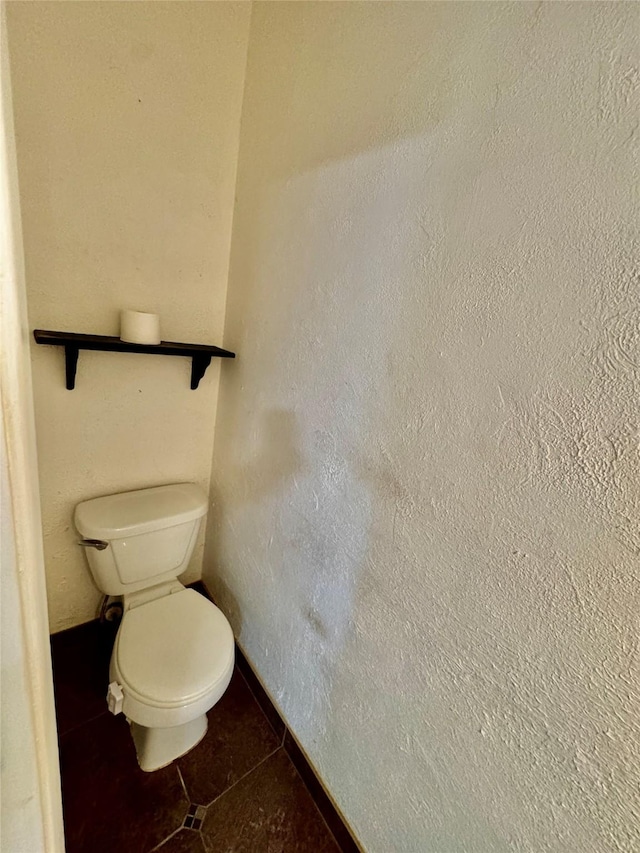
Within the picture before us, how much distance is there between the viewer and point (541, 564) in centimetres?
54

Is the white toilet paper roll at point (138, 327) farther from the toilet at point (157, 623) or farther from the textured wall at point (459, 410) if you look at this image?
the toilet at point (157, 623)

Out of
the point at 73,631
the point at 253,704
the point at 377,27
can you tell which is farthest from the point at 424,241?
the point at 73,631

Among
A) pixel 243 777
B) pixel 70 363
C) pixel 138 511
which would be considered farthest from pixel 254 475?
pixel 243 777

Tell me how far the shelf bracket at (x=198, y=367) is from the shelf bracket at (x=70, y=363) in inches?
13.9

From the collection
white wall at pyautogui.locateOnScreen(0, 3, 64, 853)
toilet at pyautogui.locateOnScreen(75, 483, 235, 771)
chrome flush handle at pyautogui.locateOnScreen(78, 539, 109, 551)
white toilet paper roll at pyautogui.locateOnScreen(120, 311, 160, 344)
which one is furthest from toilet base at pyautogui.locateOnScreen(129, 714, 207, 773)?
white toilet paper roll at pyautogui.locateOnScreen(120, 311, 160, 344)

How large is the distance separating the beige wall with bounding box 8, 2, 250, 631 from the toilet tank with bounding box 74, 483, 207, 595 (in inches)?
4.2

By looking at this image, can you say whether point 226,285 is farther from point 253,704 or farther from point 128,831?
point 128,831

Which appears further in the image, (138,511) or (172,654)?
(138,511)

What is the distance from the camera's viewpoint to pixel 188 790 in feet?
3.27

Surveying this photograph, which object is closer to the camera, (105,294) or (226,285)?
(105,294)

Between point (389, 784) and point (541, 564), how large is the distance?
2.26ft

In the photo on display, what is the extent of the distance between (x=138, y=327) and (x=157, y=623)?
932mm

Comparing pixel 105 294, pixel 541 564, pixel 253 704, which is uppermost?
pixel 105 294

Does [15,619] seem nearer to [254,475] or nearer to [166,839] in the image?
[254,475]
